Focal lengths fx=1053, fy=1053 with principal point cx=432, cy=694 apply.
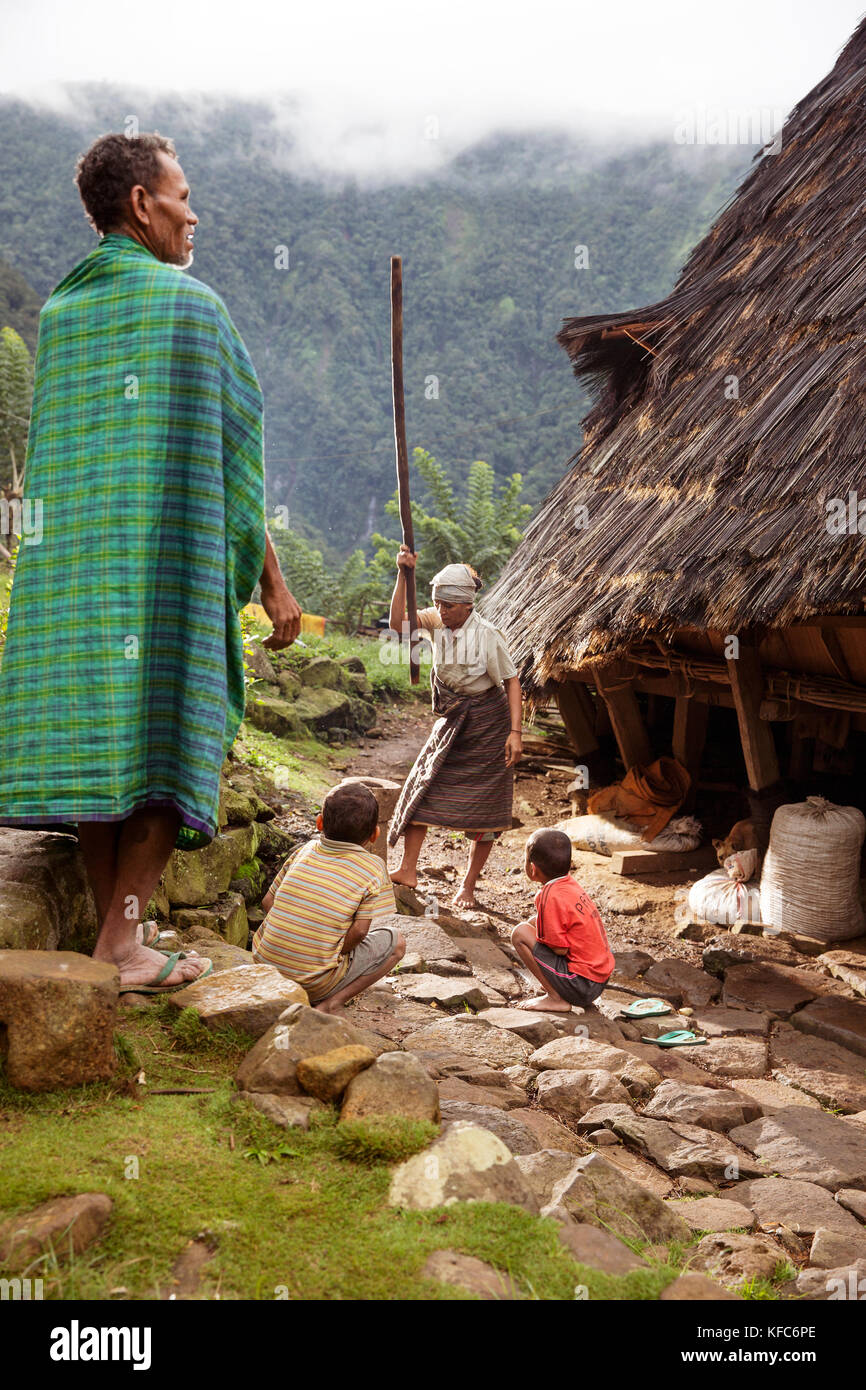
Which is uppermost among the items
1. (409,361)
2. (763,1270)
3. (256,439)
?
(409,361)

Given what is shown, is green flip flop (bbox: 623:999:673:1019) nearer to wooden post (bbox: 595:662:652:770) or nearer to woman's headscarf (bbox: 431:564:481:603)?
woman's headscarf (bbox: 431:564:481:603)

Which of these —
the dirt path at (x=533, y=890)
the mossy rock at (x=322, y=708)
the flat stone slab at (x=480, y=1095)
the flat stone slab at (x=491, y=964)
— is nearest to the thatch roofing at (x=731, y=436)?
the dirt path at (x=533, y=890)

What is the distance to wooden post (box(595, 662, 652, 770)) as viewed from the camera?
25.1ft

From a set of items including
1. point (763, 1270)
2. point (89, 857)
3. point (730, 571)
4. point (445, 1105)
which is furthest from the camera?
point (730, 571)

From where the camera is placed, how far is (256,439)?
2605mm

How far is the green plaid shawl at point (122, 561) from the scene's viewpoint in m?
2.42

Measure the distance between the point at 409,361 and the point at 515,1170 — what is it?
159 feet

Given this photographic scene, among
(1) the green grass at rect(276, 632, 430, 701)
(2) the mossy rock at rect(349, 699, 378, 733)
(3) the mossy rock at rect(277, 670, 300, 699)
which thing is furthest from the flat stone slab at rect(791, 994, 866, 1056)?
(1) the green grass at rect(276, 632, 430, 701)

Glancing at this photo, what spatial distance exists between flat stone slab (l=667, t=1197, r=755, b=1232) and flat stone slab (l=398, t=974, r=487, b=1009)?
1.48m

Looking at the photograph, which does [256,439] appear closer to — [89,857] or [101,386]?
[101,386]

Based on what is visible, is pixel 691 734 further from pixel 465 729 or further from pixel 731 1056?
pixel 731 1056

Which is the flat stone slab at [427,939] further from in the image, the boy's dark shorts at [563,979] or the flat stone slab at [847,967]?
the flat stone slab at [847,967]
